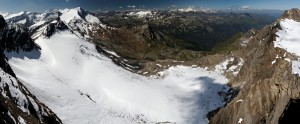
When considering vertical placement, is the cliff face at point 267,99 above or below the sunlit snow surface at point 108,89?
above

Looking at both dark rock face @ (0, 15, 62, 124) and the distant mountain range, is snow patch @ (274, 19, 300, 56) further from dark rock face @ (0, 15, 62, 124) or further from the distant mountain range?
dark rock face @ (0, 15, 62, 124)

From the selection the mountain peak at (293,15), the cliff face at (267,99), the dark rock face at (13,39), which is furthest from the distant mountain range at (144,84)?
the mountain peak at (293,15)

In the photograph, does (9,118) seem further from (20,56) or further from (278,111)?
(20,56)

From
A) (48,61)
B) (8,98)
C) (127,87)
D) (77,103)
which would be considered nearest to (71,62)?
(48,61)

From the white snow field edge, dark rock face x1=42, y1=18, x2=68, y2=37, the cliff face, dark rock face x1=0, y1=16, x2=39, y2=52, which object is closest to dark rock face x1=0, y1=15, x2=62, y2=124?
the cliff face

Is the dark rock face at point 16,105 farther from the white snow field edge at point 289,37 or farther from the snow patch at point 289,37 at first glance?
the snow patch at point 289,37

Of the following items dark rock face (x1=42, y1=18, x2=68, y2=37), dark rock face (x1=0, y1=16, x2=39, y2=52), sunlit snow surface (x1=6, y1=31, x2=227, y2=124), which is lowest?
sunlit snow surface (x1=6, y1=31, x2=227, y2=124)
